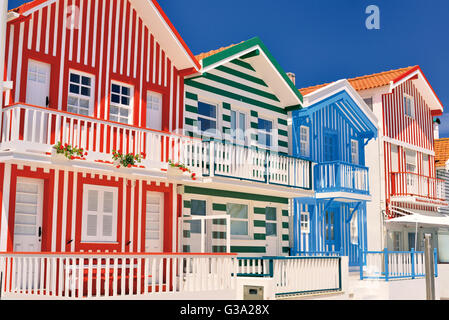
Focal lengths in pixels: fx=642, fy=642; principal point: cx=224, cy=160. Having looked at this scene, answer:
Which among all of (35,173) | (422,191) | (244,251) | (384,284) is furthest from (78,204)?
(422,191)

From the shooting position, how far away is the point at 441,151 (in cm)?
3622

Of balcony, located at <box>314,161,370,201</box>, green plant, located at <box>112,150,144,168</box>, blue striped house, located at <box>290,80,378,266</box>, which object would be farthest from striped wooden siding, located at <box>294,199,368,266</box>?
green plant, located at <box>112,150,144,168</box>

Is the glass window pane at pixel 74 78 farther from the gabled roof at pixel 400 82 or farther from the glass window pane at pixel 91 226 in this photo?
the gabled roof at pixel 400 82

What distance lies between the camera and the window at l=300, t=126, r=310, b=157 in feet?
78.5

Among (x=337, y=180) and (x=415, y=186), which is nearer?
(x=337, y=180)

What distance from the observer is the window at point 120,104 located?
1703 centimetres

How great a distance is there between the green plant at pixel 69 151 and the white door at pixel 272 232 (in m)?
8.68

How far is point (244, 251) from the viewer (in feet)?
65.9

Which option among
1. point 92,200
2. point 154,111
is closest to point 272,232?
point 154,111

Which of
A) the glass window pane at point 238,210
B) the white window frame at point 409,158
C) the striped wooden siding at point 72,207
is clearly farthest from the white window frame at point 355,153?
the striped wooden siding at point 72,207

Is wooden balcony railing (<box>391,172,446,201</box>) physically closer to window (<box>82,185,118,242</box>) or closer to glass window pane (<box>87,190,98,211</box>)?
window (<box>82,185,118,242</box>)

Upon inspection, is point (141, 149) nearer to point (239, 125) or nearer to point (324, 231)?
point (239, 125)

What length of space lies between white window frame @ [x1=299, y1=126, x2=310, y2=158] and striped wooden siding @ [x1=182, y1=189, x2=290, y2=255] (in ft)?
8.26

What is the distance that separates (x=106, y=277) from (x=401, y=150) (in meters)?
20.8
